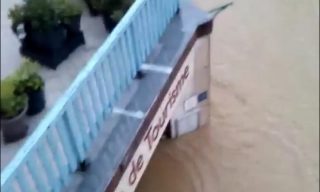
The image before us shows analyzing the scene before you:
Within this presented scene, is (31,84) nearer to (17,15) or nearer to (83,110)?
(17,15)

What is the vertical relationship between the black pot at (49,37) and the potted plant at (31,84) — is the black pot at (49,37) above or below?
above

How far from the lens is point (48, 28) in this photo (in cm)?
170

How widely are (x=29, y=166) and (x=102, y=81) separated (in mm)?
252

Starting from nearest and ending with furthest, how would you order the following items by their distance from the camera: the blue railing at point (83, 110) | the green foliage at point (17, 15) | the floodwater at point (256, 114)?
the blue railing at point (83, 110) < the floodwater at point (256, 114) < the green foliage at point (17, 15)

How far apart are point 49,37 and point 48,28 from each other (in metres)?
0.03

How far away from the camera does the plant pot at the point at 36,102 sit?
159 cm

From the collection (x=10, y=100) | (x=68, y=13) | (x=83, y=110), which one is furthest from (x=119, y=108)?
(x=68, y=13)

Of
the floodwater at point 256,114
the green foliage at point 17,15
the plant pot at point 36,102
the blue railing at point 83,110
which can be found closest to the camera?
the blue railing at point 83,110

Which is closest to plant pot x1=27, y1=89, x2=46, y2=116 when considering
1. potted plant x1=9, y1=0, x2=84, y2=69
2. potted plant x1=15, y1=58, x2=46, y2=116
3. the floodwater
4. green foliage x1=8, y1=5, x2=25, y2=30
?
potted plant x1=15, y1=58, x2=46, y2=116

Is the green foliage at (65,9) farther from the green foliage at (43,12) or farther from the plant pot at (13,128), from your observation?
the plant pot at (13,128)

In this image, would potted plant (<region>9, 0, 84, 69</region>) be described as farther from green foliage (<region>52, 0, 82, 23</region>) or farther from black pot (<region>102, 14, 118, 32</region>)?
black pot (<region>102, 14, 118, 32</region>)

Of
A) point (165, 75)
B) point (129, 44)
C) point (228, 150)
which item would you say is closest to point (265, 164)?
point (228, 150)

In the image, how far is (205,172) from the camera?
1513 mm

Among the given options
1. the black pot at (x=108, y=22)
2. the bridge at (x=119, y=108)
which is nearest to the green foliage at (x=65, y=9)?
the black pot at (x=108, y=22)
